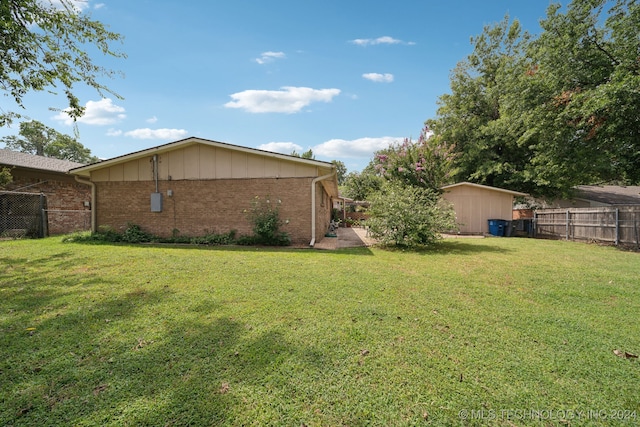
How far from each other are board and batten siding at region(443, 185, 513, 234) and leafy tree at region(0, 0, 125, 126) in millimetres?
17211

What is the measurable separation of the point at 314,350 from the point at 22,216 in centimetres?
1565

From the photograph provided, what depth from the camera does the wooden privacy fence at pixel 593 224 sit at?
10.6m

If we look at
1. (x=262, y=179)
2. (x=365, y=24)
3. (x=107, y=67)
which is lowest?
(x=262, y=179)

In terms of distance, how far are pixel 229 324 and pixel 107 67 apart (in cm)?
827

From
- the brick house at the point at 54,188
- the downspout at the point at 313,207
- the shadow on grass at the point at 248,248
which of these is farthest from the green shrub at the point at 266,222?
the brick house at the point at 54,188

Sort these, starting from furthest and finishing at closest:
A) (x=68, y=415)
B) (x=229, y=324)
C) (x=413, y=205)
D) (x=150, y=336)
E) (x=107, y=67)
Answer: (x=413, y=205), (x=107, y=67), (x=229, y=324), (x=150, y=336), (x=68, y=415)

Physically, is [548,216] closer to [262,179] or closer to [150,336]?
[262,179]

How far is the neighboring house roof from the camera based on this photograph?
848 inches

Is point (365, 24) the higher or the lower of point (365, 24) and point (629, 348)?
the higher

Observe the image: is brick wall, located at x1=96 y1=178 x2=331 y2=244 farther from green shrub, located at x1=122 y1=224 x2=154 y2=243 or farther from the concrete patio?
the concrete patio

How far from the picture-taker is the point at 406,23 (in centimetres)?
1031

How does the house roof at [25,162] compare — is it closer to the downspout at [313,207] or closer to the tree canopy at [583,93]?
the downspout at [313,207]

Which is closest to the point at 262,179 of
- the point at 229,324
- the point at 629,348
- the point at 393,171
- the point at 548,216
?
the point at 229,324

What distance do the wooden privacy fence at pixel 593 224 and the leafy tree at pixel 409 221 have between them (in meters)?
7.37
